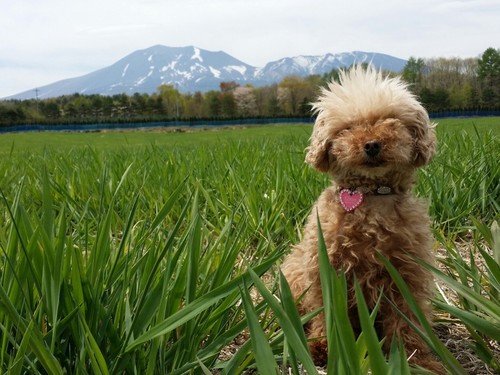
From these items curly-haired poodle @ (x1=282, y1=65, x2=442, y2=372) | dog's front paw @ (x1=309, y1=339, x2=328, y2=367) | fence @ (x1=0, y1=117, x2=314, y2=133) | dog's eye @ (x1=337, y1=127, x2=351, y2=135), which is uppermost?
dog's eye @ (x1=337, y1=127, x2=351, y2=135)

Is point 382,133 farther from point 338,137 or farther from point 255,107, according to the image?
point 255,107

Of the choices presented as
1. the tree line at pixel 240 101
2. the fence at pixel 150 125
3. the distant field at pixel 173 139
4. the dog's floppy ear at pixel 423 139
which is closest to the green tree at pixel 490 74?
the tree line at pixel 240 101

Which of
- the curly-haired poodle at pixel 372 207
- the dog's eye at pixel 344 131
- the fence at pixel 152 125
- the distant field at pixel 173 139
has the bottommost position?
the fence at pixel 152 125

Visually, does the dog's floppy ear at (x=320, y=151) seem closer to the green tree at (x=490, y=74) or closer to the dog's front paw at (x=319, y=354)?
the dog's front paw at (x=319, y=354)

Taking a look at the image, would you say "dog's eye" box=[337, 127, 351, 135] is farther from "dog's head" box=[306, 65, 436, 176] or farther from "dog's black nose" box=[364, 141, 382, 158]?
"dog's black nose" box=[364, 141, 382, 158]

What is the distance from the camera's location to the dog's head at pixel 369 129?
1.89m

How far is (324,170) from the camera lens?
7.00 ft

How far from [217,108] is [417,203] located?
2400 inches

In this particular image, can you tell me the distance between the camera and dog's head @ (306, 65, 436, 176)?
189 centimetres

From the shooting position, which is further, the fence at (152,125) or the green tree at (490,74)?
the fence at (152,125)

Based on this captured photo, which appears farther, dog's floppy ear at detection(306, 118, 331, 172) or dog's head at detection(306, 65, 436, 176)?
dog's floppy ear at detection(306, 118, 331, 172)

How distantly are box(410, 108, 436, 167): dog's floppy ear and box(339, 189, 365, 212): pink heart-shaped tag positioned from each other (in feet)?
0.88

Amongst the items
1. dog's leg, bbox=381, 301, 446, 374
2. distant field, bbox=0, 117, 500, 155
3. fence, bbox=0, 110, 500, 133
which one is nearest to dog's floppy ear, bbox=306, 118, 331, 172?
dog's leg, bbox=381, 301, 446, 374

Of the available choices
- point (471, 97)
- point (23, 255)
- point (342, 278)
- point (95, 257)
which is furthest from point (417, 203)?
A: point (471, 97)
